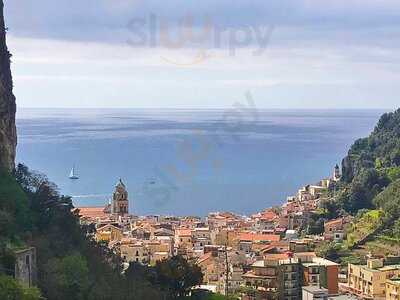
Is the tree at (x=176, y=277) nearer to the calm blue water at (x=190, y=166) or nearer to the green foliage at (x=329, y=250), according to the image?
the green foliage at (x=329, y=250)

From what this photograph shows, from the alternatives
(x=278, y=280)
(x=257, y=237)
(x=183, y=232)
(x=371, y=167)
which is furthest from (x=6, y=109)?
(x=371, y=167)

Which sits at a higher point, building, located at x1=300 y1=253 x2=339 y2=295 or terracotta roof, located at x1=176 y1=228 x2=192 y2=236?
terracotta roof, located at x1=176 y1=228 x2=192 y2=236

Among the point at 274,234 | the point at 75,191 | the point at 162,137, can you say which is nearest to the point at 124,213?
the point at 274,234

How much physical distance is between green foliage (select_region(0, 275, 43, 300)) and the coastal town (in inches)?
321

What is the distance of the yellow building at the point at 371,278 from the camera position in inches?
811

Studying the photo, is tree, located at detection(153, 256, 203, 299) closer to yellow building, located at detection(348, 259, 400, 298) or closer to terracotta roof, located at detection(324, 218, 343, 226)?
yellow building, located at detection(348, 259, 400, 298)

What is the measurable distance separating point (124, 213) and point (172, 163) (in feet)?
49.7

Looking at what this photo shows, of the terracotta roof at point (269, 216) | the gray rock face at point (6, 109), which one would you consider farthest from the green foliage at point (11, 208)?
the terracotta roof at point (269, 216)

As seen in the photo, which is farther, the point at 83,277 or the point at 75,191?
the point at 75,191

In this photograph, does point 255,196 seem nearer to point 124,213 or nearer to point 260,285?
point 124,213

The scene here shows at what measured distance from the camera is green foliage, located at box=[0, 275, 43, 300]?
32.1 ft

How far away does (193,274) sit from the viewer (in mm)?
16094

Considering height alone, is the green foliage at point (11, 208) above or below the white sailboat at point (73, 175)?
below

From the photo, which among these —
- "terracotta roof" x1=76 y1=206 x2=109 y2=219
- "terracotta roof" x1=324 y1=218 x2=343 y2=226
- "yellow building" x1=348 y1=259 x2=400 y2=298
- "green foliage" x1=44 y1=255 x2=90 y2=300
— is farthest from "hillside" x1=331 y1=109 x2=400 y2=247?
"green foliage" x1=44 y1=255 x2=90 y2=300
